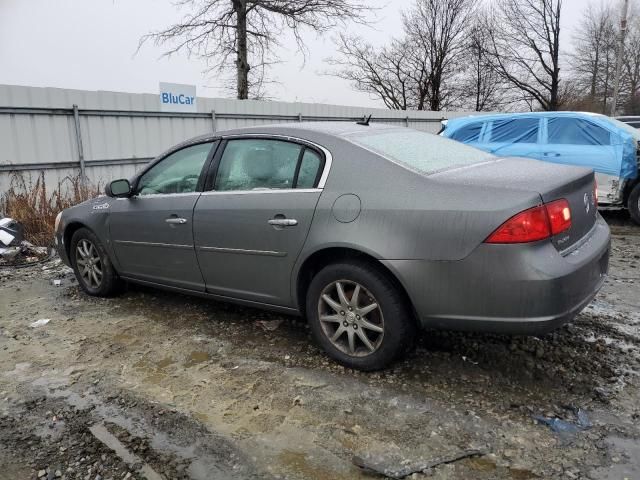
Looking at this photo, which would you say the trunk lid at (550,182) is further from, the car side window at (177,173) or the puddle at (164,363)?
the puddle at (164,363)

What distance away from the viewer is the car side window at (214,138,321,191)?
3379mm

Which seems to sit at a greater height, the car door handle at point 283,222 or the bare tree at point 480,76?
the bare tree at point 480,76

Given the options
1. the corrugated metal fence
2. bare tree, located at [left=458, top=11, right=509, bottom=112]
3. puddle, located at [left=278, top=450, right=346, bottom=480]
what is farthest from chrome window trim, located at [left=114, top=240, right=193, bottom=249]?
bare tree, located at [left=458, top=11, right=509, bottom=112]

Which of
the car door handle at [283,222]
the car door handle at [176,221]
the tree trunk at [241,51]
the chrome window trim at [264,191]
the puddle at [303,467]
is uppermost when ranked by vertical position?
the tree trunk at [241,51]

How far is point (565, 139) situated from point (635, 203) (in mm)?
1378

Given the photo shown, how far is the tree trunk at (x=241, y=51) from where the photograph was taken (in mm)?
17266

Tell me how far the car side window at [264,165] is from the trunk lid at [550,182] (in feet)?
2.84

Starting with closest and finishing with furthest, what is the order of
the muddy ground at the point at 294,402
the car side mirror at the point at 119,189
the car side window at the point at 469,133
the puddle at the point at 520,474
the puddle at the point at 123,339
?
the puddle at the point at 520,474 → the muddy ground at the point at 294,402 → the puddle at the point at 123,339 → the car side mirror at the point at 119,189 → the car side window at the point at 469,133

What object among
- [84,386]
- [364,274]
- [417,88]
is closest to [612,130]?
[364,274]

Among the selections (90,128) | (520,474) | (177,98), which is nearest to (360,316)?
(520,474)

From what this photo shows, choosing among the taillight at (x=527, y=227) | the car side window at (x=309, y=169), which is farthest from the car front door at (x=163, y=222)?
the taillight at (x=527, y=227)

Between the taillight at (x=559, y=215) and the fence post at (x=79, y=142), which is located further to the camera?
the fence post at (x=79, y=142)

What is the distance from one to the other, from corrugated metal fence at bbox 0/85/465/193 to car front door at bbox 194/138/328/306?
579cm

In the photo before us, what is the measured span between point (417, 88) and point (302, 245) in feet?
96.1
